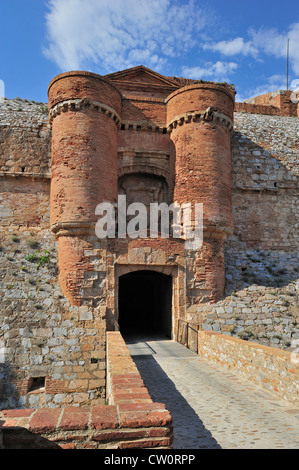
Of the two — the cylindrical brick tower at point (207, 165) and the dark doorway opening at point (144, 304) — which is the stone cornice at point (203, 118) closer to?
the cylindrical brick tower at point (207, 165)

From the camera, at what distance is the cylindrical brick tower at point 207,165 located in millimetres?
13750

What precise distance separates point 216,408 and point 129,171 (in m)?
11.1

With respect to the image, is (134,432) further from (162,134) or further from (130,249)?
(162,134)

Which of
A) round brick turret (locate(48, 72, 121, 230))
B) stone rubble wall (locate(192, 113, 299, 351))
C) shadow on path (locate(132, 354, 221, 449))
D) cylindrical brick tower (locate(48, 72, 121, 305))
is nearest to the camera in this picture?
shadow on path (locate(132, 354, 221, 449))

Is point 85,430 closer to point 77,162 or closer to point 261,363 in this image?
point 261,363

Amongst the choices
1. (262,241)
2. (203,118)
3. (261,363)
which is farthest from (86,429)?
(262,241)

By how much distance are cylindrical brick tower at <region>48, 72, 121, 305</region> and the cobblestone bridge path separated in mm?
4771

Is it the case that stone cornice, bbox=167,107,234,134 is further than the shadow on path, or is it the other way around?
stone cornice, bbox=167,107,234,134

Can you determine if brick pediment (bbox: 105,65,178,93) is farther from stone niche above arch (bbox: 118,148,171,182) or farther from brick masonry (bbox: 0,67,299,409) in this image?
stone niche above arch (bbox: 118,148,171,182)

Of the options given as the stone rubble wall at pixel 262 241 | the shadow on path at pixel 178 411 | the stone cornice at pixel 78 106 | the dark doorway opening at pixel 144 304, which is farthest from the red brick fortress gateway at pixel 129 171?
the shadow on path at pixel 178 411

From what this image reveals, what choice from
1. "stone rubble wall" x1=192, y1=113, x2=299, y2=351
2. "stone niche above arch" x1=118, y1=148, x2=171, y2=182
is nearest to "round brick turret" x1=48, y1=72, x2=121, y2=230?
"stone niche above arch" x1=118, y1=148, x2=171, y2=182

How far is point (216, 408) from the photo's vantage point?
6.07m

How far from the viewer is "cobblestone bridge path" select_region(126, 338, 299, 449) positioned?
15.4 feet

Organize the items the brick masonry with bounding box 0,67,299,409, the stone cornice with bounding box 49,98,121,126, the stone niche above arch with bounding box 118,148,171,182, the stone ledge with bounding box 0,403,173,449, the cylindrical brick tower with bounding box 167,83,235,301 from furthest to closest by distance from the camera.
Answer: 1. the stone niche above arch with bounding box 118,148,171,182
2. the cylindrical brick tower with bounding box 167,83,235,301
3. the stone cornice with bounding box 49,98,121,126
4. the brick masonry with bounding box 0,67,299,409
5. the stone ledge with bounding box 0,403,173,449
